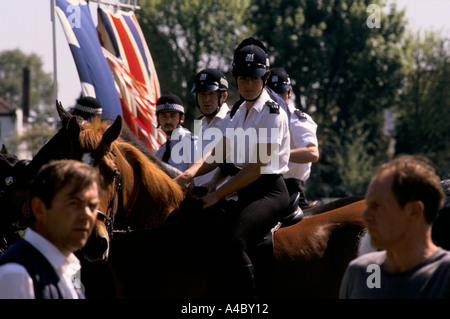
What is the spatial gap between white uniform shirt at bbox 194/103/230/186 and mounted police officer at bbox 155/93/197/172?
19.0 inches

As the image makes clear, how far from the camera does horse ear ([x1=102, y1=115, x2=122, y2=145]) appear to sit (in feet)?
16.7

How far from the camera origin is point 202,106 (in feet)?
25.5

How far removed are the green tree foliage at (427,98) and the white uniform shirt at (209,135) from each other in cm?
3799

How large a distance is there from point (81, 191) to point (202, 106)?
473 centimetres

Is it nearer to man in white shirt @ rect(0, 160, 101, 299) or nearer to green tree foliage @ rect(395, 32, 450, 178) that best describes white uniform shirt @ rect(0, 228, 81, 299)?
man in white shirt @ rect(0, 160, 101, 299)

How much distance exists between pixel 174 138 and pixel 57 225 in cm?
541

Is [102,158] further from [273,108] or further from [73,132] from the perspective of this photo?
[273,108]

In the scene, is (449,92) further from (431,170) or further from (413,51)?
(431,170)

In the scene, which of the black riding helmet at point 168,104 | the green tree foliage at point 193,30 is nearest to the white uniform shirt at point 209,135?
the black riding helmet at point 168,104

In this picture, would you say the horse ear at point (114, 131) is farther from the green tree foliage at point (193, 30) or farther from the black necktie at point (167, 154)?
the green tree foliage at point (193, 30)

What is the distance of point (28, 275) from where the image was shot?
2.90m

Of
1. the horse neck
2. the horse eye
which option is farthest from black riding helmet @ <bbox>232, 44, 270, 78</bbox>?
the horse eye

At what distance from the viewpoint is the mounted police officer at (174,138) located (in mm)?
8375
